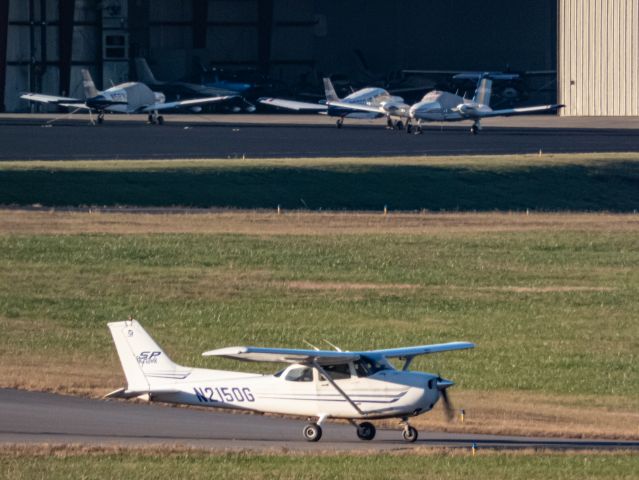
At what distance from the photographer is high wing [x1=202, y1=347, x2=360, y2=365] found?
17.5m

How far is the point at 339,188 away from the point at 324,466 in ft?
125

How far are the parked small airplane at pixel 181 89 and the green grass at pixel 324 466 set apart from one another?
76.5 m

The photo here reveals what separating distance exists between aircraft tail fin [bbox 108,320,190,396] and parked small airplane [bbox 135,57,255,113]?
74.0 metres

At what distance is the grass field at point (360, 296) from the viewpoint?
23.2 metres

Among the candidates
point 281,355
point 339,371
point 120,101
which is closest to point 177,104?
point 120,101

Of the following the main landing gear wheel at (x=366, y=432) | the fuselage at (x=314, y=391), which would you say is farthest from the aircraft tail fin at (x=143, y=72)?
the main landing gear wheel at (x=366, y=432)

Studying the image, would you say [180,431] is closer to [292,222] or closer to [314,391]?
[314,391]

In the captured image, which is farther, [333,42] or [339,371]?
[333,42]

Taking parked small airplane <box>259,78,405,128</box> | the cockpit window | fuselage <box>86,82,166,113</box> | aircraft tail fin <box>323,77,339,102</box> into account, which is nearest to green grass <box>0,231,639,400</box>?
the cockpit window

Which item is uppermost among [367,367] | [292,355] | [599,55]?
[599,55]

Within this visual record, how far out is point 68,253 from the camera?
3834cm

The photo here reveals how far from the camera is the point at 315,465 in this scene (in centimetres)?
1681

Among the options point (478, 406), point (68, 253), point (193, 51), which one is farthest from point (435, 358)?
point (193, 51)

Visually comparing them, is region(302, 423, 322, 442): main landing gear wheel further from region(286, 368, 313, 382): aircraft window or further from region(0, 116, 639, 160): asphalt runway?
region(0, 116, 639, 160): asphalt runway
